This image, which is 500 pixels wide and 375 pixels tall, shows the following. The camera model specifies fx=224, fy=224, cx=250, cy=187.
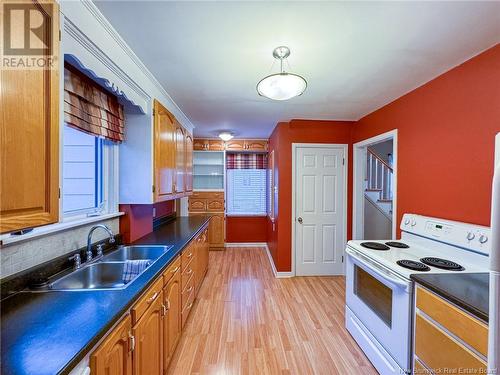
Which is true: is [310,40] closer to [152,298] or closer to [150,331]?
[152,298]

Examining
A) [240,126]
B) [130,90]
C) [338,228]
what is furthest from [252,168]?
[130,90]

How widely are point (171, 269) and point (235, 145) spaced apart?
3.55m

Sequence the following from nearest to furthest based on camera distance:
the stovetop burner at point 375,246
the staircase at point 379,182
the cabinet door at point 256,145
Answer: the stovetop burner at point 375,246 → the staircase at point 379,182 → the cabinet door at point 256,145

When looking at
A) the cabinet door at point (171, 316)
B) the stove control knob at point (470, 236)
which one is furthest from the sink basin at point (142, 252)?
the stove control knob at point (470, 236)

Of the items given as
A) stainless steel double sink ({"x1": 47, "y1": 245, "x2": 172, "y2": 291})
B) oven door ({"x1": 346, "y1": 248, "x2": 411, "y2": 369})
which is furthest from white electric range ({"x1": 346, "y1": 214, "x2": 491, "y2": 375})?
stainless steel double sink ({"x1": 47, "y1": 245, "x2": 172, "y2": 291})

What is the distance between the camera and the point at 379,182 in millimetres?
4316

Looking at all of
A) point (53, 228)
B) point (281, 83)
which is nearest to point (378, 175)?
point (281, 83)

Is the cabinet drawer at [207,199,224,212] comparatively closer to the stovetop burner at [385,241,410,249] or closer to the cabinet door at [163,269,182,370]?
the cabinet door at [163,269,182,370]

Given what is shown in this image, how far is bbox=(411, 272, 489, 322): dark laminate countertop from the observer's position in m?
1.04

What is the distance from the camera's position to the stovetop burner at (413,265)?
1496mm

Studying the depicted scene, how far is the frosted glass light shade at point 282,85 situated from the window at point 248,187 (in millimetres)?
3443

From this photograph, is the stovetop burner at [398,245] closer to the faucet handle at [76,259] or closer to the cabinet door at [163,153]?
the cabinet door at [163,153]

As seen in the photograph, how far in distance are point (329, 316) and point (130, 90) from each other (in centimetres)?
296

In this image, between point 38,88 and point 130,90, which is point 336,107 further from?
point 38,88
